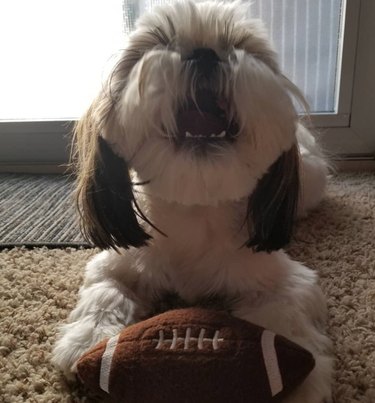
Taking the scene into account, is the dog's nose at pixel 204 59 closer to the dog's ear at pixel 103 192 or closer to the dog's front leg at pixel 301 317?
the dog's ear at pixel 103 192

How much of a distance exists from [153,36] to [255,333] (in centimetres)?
53

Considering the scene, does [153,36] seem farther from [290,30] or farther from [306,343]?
[290,30]

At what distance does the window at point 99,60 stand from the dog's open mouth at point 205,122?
1102mm

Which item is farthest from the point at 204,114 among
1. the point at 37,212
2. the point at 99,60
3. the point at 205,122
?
the point at 99,60

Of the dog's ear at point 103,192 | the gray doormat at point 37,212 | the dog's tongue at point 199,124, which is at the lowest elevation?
the gray doormat at point 37,212

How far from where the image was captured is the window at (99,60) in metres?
1.95

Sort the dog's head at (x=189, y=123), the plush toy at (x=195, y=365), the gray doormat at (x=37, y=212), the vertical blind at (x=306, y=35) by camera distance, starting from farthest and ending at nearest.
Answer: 1. the vertical blind at (x=306, y=35)
2. the gray doormat at (x=37, y=212)
3. the dog's head at (x=189, y=123)
4. the plush toy at (x=195, y=365)

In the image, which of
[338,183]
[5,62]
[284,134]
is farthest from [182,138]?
[5,62]

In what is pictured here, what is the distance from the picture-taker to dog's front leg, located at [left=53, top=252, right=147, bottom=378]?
35.1 inches

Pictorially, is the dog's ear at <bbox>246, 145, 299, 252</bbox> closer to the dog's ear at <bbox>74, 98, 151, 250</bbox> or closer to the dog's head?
the dog's head

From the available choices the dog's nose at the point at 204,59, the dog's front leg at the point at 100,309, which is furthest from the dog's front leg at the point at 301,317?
the dog's nose at the point at 204,59

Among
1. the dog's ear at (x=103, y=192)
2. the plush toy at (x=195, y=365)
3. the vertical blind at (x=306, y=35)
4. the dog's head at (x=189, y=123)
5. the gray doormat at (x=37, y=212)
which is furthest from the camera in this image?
the vertical blind at (x=306, y=35)

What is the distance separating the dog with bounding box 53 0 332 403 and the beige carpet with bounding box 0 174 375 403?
4 cm

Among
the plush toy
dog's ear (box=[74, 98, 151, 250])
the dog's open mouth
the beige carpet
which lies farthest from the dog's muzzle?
the beige carpet
